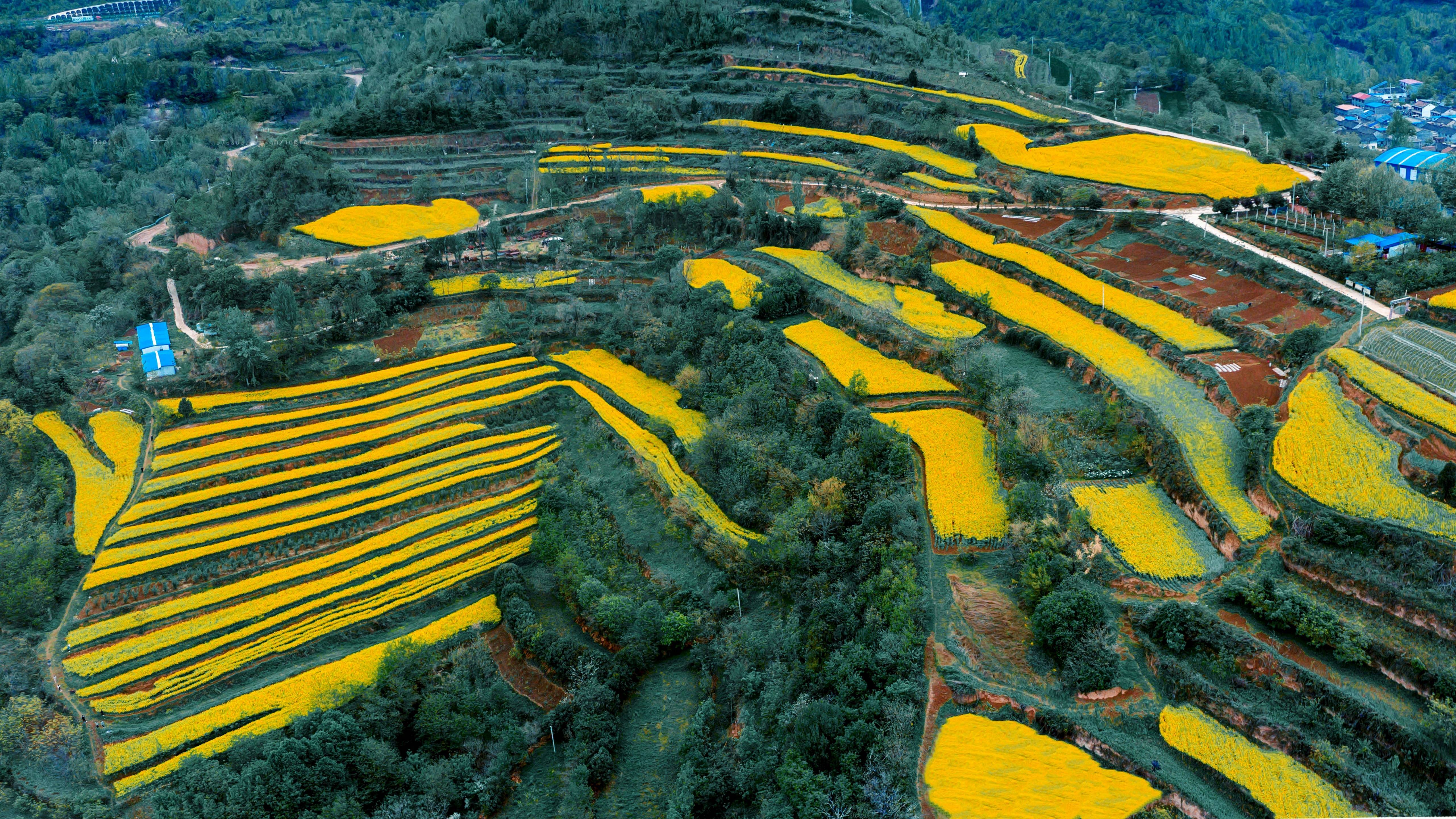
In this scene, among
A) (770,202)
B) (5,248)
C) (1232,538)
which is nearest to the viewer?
(1232,538)

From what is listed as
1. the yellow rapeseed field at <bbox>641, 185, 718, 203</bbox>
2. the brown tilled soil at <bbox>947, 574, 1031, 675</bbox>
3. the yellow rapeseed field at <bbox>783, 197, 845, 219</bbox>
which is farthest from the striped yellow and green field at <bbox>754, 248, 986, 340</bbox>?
the brown tilled soil at <bbox>947, 574, 1031, 675</bbox>

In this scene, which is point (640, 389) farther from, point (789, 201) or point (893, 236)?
point (789, 201)

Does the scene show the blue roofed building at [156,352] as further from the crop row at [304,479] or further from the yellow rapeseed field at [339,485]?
the yellow rapeseed field at [339,485]

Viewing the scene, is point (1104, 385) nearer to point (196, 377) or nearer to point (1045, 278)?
point (1045, 278)

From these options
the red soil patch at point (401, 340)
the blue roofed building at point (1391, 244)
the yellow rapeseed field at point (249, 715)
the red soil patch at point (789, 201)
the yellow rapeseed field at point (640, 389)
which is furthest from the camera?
the red soil patch at point (789, 201)

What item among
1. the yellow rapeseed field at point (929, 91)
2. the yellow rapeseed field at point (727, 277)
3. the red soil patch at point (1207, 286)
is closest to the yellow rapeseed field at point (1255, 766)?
the red soil patch at point (1207, 286)

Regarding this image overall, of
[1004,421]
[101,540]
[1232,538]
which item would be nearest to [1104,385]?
[1004,421]

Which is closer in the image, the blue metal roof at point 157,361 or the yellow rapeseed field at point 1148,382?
the yellow rapeseed field at point 1148,382

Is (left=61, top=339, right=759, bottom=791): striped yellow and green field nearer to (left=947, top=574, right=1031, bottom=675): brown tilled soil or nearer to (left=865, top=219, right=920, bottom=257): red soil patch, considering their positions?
(left=947, top=574, right=1031, bottom=675): brown tilled soil
